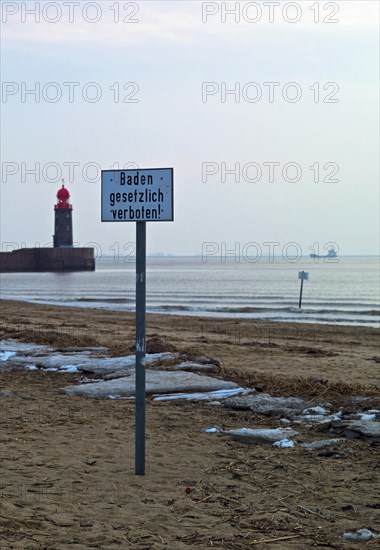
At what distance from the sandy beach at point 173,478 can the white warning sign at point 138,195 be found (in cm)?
222

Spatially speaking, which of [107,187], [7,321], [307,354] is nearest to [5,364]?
[307,354]

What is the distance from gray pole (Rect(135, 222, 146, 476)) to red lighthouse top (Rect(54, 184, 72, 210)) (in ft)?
384

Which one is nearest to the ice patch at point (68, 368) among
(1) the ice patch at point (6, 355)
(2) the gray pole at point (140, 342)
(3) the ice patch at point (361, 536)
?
(1) the ice patch at point (6, 355)

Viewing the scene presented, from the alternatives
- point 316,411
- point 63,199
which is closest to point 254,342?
point 316,411

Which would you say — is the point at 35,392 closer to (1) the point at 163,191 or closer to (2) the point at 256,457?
(2) the point at 256,457

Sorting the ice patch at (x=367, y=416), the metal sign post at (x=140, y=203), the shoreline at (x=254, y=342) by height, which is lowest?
the shoreline at (x=254, y=342)

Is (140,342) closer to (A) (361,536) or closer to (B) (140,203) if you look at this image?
(B) (140,203)

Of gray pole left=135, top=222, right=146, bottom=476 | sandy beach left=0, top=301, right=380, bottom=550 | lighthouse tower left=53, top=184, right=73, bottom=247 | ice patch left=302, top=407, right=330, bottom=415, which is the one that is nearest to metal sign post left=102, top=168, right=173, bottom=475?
gray pole left=135, top=222, right=146, bottom=476

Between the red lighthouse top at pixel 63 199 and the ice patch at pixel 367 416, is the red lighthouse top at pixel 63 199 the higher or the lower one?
the higher one

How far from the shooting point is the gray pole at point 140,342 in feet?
21.3

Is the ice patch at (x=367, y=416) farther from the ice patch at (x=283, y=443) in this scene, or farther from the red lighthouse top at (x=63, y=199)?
the red lighthouse top at (x=63, y=199)

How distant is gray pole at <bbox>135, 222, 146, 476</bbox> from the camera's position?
6480 millimetres

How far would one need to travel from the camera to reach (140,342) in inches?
256

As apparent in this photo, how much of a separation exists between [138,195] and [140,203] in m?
0.07
